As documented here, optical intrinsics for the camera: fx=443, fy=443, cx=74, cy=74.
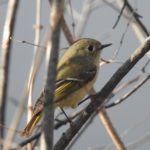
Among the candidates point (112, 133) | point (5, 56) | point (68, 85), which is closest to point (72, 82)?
point (68, 85)

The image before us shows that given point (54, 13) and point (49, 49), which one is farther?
point (49, 49)

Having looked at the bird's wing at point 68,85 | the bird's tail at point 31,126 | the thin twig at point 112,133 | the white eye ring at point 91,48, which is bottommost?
the thin twig at point 112,133

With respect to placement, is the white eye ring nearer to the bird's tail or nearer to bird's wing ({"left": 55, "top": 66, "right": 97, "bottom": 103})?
bird's wing ({"left": 55, "top": 66, "right": 97, "bottom": 103})

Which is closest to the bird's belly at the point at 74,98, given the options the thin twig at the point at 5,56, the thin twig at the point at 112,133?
the thin twig at the point at 112,133

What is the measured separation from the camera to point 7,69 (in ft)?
7.78

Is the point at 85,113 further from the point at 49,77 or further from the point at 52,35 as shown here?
the point at 52,35

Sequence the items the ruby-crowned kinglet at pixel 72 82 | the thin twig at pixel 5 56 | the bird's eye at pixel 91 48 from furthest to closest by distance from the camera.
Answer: the bird's eye at pixel 91 48
the ruby-crowned kinglet at pixel 72 82
the thin twig at pixel 5 56

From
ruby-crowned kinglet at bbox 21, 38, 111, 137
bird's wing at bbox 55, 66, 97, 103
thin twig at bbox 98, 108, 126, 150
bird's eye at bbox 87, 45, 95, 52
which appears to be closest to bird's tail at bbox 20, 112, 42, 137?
ruby-crowned kinglet at bbox 21, 38, 111, 137

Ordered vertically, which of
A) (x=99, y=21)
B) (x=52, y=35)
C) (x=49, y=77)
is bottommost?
(x=49, y=77)

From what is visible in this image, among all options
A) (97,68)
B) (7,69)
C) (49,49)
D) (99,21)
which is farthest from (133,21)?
(99,21)

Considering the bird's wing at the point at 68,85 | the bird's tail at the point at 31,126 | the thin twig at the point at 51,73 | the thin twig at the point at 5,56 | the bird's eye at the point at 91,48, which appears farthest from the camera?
the bird's eye at the point at 91,48

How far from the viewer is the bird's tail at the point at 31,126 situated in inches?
111

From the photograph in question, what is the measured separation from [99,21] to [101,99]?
3.45 meters

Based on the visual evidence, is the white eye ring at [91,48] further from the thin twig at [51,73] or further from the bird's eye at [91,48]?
the thin twig at [51,73]
